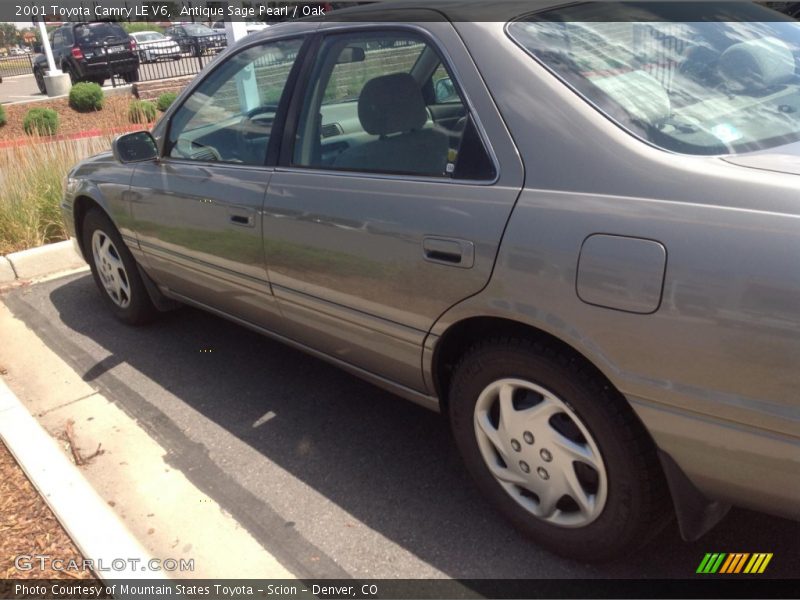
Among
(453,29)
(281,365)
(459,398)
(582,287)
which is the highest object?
(453,29)

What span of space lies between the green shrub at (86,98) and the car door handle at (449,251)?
15216 mm

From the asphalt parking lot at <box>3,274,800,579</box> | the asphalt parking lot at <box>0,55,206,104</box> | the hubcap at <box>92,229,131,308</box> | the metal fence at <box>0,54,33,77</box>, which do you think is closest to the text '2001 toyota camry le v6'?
the asphalt parking lot at <box>3,274,800,579</box>

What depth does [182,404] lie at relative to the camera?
3736mm

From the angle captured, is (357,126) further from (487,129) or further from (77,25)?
(77,25)

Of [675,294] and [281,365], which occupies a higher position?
[675,294]

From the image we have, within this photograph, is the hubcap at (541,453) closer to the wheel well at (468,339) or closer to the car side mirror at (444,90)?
the wheel well at (468,339)

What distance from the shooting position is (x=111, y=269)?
464 centimetres

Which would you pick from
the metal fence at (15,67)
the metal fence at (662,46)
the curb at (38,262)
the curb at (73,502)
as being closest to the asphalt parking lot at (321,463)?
the curb at (73,502)

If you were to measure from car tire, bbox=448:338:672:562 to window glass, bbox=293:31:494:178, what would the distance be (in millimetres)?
662

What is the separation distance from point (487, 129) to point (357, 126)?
79cm

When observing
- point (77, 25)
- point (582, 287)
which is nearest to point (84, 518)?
point (582, 287)

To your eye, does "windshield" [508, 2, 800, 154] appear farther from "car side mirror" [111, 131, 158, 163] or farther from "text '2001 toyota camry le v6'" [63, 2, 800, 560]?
"car side mirror" [111, 131, 158, 163]

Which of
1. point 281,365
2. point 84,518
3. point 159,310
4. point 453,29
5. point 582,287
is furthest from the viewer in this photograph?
point 159,310

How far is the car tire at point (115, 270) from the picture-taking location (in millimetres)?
4430
